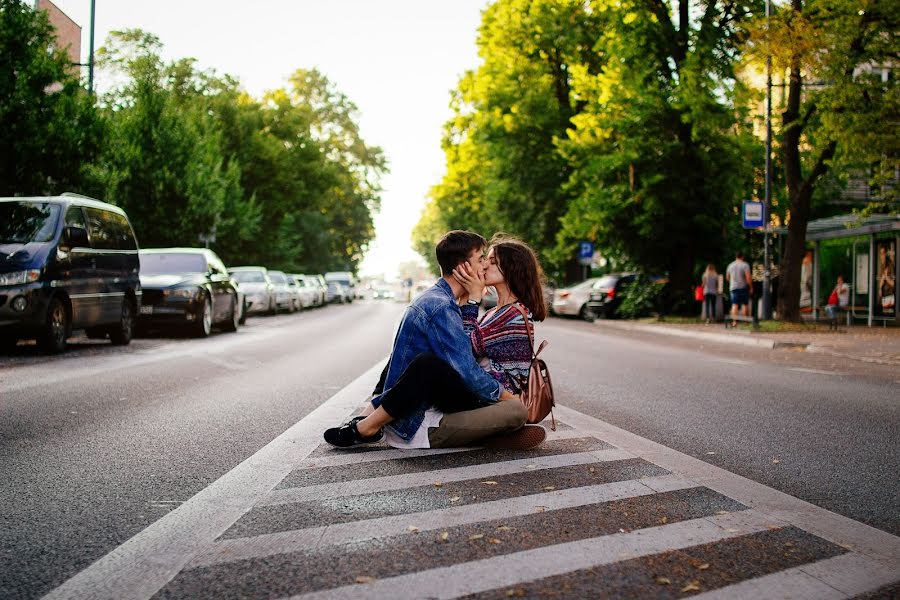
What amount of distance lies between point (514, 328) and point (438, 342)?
2.08 feet

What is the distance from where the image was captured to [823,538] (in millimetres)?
3662

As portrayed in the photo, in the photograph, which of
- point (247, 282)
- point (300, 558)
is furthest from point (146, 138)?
point (300, 558)

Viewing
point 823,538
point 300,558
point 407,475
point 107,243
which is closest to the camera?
point 300,558

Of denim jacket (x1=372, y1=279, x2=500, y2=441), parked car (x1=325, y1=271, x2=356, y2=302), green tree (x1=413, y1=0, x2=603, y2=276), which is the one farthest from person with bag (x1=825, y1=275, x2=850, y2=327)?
parked car (x1=325, y1=271, x2=356, y2=302)

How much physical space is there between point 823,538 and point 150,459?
370 centimetres

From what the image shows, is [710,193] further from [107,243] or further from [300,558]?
[300,558]

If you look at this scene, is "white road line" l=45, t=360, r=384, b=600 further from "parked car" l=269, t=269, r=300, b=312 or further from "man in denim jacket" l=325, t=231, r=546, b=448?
"parked car" l=269, t=269, r=300, b=312

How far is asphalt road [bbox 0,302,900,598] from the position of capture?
13.2 feet

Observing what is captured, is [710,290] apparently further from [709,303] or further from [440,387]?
[440,387]

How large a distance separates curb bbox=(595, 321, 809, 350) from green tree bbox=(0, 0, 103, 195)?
14433 millimetres

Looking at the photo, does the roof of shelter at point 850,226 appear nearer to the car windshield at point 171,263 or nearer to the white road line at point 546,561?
the car windshield at point 171,263

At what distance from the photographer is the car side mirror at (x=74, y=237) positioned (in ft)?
41.0

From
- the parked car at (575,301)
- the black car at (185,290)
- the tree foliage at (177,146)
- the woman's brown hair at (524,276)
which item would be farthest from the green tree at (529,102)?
the woman's brown hair at (524,276)

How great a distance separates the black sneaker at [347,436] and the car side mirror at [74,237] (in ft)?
27.9
